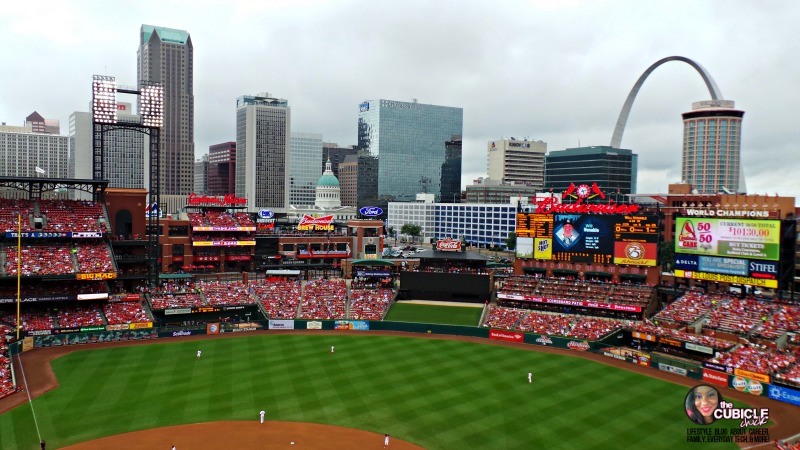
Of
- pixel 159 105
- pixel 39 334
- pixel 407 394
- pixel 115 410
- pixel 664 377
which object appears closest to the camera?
pixel 115 410

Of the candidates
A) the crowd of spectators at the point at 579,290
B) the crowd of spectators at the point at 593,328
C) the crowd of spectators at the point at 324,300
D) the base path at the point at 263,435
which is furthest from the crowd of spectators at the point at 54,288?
the crowd of spectators at the point at 593,328

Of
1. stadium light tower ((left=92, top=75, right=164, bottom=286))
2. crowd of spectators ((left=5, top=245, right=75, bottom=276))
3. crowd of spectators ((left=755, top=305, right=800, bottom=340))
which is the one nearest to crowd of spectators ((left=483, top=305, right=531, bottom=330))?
crowd of spectators ((left=755, top=305, right=800, bottom=340))

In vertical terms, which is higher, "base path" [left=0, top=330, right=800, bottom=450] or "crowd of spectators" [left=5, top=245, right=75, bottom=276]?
"crowd of spectators" [left=5, top=245, right=75, bottom=276]

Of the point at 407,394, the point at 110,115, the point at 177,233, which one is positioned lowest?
the point at 407,394

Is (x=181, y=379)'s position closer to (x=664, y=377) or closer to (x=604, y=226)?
(x=664, y=377)

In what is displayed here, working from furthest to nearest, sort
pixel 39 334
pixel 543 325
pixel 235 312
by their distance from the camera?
pixel 235 312 < pixel 543 325 < pixel 39 334

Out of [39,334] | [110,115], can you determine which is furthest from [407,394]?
[110,115]

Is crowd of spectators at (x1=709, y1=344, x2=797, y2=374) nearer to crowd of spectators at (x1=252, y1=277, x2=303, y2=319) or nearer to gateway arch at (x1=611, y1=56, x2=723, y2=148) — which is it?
crowd of spectators at (x1=252, y1=277, x2=303, y2=319)

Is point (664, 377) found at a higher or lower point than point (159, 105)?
lower
